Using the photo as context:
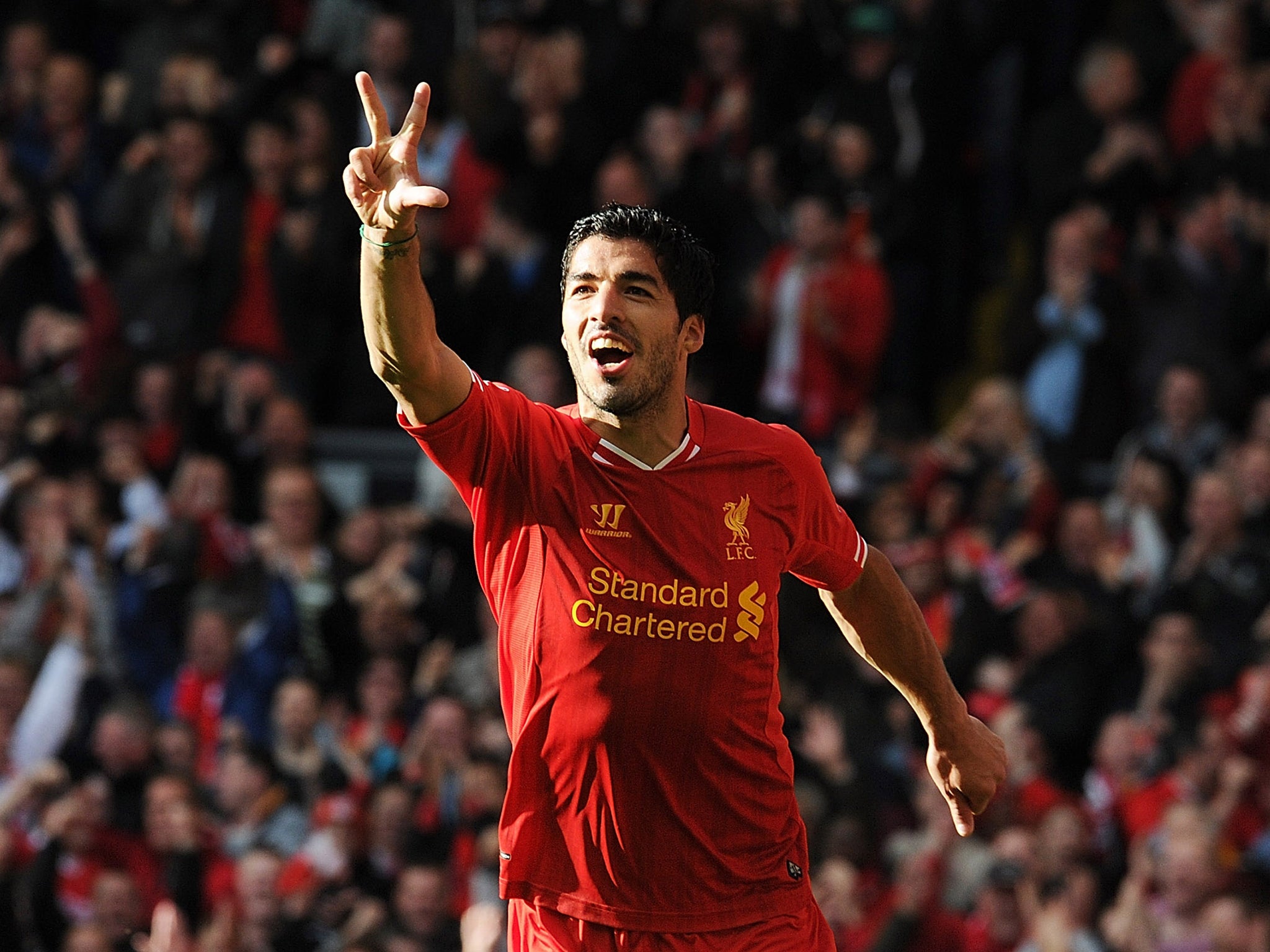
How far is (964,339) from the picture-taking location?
11.9m

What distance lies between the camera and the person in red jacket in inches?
428

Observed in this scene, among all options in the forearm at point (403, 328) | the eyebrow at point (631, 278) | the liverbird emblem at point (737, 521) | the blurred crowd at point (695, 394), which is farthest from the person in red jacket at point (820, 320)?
the forearm at point (403, 328)

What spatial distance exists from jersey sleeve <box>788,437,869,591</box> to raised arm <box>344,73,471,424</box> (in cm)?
102

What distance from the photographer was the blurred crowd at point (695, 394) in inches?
334

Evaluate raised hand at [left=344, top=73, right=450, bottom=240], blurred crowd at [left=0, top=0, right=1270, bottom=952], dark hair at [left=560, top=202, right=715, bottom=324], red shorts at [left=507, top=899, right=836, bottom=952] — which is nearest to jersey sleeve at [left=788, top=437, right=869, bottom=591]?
dark hair at [left=560, top=202, right=715, bottom=324]

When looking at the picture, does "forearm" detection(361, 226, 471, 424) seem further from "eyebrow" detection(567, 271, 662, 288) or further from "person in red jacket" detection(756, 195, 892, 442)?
"person in red jacket" detection(756, 195, 892, 442)

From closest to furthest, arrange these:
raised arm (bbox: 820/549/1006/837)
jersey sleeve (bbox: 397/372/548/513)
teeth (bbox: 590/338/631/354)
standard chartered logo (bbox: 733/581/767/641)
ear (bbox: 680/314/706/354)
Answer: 1. jersey sleeve (bbox: 397/372/548/513)
2. teeth (bbox: 590/338/631/354)
3. standard chartered logo (bbox: 733/581/767/641)
4. ear (bbox: 680/314/706/354)
5. raised arm (bbox: 820/549/1006/837)

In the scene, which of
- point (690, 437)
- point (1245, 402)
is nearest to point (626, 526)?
point (690, 437)

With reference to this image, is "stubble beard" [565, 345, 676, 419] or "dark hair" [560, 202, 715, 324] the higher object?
"dark hair" [560, 202, 715, 324]

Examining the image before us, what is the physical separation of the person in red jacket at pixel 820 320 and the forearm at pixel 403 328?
21.7 feet

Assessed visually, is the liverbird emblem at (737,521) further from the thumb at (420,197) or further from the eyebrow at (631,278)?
the thumb at (420,197)

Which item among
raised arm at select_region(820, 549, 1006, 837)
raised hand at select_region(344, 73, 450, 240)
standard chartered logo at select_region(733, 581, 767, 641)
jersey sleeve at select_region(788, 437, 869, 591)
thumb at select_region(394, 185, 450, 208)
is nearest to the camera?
thumb at select_region(394, 185, 450, 208)

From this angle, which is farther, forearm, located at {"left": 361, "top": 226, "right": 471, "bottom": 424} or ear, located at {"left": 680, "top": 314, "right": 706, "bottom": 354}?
ear, located at {"left": 680, "top": 314, "right": 706, "bottom": 354}

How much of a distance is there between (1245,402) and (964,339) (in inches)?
80.8
